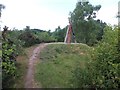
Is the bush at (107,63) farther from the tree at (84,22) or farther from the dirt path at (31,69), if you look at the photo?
the tree at (84,22)

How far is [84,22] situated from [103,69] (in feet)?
65.8

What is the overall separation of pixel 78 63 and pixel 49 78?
2528mm

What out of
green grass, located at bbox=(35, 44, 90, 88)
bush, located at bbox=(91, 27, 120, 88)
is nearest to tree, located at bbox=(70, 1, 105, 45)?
green grass, located at bbox=(35, 44, 90, 88)

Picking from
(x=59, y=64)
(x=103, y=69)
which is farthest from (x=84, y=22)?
(x=103, y=69)

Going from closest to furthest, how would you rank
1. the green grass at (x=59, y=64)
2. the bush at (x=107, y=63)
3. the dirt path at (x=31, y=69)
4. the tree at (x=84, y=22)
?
the bush at (x=107, y=63)
the dirt path at (x=31, y=69)
the green grass at (x=59, y=64)
the tree at (x=84, y=22)

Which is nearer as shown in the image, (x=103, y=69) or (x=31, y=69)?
(x=103, y=69)

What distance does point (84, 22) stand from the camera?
2939 centimetres

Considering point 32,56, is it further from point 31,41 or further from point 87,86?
point 87,86

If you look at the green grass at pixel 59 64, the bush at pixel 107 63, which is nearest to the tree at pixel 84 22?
the green grass at pixel 59 64

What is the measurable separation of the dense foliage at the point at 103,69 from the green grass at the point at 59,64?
1.08 meters

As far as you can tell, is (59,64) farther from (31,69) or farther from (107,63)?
(107,63)

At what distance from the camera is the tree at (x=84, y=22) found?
96.5 feet

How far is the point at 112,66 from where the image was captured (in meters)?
9.41

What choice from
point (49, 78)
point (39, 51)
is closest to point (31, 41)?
point (39, 51)
